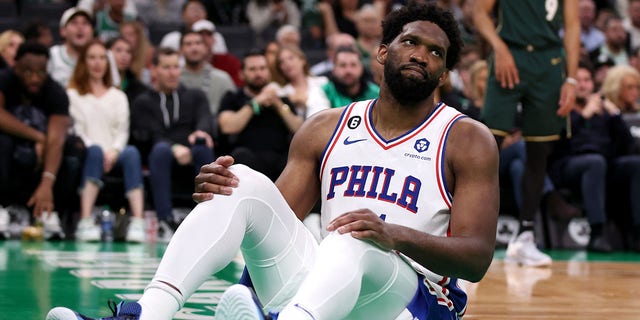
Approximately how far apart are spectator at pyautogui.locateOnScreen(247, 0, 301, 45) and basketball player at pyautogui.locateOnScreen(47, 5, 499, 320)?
836cm

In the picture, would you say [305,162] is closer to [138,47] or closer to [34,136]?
[34,136]

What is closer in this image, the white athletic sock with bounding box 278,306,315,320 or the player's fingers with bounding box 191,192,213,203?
the white athletic sock with bounding box 278,306,315,320

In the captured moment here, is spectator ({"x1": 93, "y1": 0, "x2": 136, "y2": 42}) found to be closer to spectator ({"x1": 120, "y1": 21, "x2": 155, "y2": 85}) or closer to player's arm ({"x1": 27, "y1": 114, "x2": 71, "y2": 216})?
spectator ({"x1": 120, "y1": 21, "x2": 155, "y2": 85})

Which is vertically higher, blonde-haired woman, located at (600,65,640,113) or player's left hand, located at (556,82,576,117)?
player's left hand, located at (556,82,576,117)

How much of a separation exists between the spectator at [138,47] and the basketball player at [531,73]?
12.7 feet

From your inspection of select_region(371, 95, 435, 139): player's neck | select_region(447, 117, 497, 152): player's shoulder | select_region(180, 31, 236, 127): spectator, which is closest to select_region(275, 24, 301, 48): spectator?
select_region(180, 31, 236, 127): spectator

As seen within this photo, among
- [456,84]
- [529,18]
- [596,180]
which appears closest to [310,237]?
[529,18]

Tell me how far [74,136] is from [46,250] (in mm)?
1408

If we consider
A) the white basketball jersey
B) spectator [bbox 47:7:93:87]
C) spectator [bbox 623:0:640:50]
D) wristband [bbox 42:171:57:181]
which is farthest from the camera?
spectator [bbox 623:0:640:50]

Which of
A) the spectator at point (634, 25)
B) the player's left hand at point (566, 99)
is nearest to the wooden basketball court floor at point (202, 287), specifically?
the player's left hand at point (566, 99)

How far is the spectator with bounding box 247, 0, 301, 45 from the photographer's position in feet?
38.8

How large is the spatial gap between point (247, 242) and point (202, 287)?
2.13 metres

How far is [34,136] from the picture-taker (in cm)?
825

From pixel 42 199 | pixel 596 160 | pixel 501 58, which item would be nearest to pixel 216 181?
pixel 501 58
